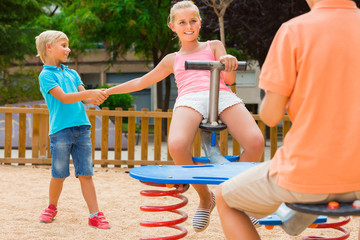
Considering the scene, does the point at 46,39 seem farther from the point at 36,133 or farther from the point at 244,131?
the point at 36,133

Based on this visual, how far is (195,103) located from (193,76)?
0.34 m

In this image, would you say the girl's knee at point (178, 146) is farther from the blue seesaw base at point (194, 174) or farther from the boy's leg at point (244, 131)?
the boy's leg at point (244, 131)

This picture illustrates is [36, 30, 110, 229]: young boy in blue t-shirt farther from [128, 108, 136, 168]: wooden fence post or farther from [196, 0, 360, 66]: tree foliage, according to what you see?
[196, 0, 360, 66]: tree foliage

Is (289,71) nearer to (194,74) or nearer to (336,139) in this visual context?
(336,139)

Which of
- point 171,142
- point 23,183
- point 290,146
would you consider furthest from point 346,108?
point 23,183

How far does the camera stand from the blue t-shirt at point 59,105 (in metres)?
4.36

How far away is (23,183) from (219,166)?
472 cm

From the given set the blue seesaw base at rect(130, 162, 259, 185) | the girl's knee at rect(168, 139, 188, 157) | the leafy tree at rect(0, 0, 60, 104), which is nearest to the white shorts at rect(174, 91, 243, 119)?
the girl's knee at rect(168, 139, 188, 157)

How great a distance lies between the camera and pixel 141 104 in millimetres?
27031

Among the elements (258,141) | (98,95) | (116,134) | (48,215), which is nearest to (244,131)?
(258,141)

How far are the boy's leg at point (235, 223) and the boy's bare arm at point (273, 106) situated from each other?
459 mm

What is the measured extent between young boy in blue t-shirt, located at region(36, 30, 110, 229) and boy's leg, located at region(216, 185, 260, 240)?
2212mm

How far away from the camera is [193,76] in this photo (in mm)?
3967

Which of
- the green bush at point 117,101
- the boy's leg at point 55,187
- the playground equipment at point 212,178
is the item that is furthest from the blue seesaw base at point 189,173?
the green bush at point 117,101
